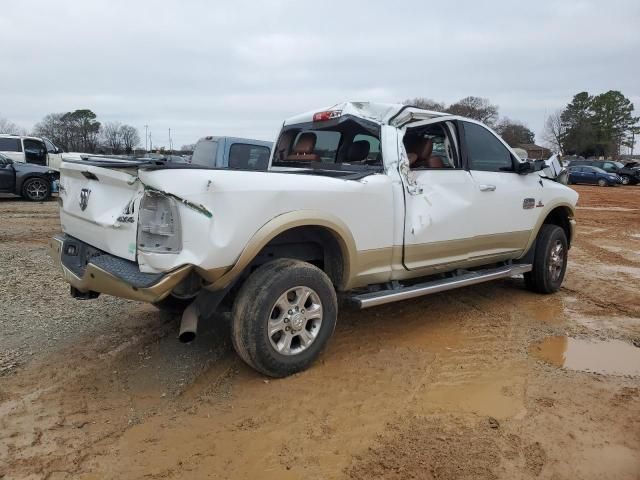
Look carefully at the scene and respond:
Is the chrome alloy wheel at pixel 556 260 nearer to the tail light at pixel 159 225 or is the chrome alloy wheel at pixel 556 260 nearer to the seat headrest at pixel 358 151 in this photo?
the seat headrest at pixel 358 151

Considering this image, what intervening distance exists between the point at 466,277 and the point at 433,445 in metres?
2.39

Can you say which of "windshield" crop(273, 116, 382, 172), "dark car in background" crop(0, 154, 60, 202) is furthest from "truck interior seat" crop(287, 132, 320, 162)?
"dark car in background" crop(0, 154, 60, 202)

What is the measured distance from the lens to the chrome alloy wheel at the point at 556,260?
6.07m

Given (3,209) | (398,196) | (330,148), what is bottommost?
(3,209)

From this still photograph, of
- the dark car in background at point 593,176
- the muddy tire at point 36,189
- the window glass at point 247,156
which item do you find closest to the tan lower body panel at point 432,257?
the window glass at point 247,156

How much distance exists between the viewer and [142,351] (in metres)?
4.21

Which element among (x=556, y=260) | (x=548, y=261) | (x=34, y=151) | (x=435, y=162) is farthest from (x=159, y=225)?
(x=34, y=151)

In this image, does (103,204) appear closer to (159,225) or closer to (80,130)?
(159,225)

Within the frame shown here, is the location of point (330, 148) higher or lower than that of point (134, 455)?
higher

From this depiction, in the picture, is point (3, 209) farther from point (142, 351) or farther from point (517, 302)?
point (517, 302)

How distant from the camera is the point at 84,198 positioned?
12.7ft

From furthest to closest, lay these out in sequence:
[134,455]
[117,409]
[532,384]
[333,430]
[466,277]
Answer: [466,277], [532,384], [117,409], [333,430], [134,455]

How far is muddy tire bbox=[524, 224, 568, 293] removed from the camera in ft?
19.6

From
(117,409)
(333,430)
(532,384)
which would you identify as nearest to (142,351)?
(117,409)
